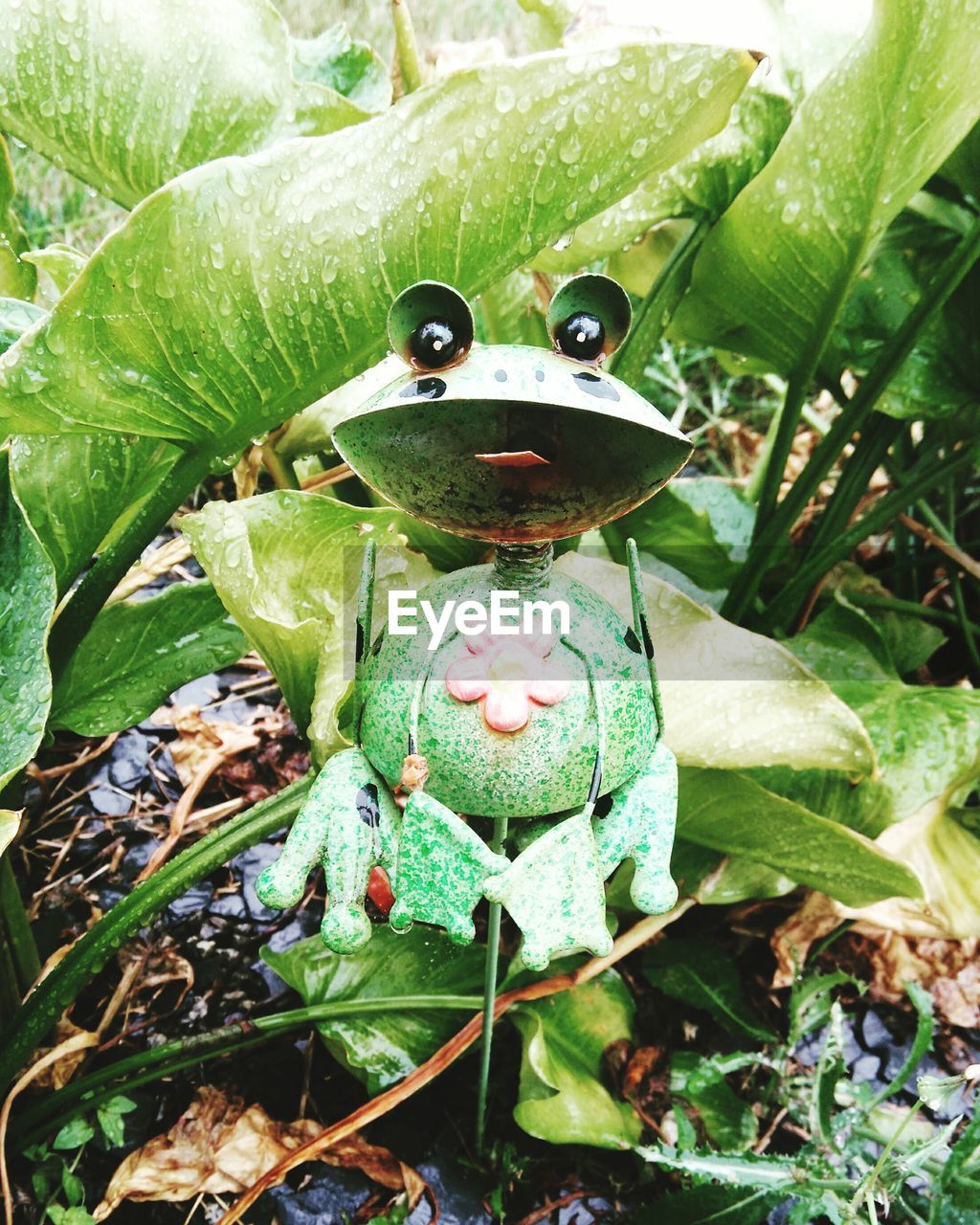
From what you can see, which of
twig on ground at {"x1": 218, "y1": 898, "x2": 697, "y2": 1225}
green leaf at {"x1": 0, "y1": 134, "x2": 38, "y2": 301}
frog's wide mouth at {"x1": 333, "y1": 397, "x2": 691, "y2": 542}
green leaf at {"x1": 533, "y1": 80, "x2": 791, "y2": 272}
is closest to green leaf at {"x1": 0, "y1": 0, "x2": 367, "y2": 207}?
green leaf at {"x1": 0, "y1": 134, "x2": 38, "y2": 301}

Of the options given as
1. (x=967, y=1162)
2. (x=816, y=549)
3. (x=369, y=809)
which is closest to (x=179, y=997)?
(x=369, y=809)

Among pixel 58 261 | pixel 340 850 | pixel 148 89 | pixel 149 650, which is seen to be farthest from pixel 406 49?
pixel 340 850

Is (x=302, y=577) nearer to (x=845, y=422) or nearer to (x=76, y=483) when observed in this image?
(x=76, y=483)

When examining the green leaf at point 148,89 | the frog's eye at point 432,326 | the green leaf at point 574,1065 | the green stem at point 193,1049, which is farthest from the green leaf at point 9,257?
the green leaf at point 574,1065

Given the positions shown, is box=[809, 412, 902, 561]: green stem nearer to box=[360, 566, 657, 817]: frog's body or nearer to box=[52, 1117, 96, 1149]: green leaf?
box=[360, 566, 657, 817]: frog's body

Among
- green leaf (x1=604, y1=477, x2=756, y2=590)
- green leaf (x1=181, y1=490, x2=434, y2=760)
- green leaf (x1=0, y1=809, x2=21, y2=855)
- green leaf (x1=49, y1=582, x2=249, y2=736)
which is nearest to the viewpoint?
green leaf (x1=0, y1=809, x2=21, y2=855)

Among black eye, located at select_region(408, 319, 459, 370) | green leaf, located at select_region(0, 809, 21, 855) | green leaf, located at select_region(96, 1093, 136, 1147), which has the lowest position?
green leaf, located at select_region(96, 1093, 136, 1147)
